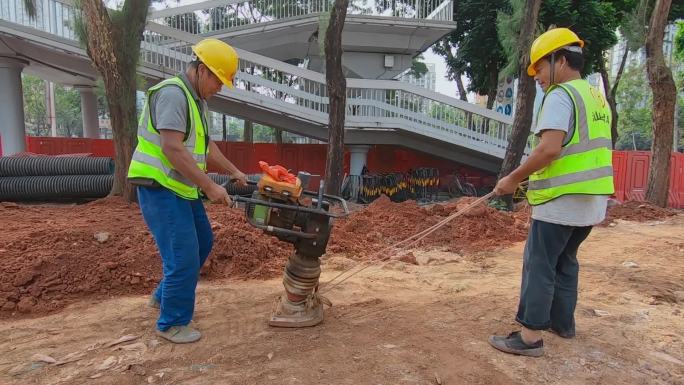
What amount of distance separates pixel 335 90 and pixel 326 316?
24.2 ft

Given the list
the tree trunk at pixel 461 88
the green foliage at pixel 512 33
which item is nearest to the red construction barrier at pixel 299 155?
the green foliage at pixel 512 33

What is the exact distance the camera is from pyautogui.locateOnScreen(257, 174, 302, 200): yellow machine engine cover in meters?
2.99

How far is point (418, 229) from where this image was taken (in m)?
7.26

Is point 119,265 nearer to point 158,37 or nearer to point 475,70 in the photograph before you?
point 158,37

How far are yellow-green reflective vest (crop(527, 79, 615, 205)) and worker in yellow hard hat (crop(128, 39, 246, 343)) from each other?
206 cm

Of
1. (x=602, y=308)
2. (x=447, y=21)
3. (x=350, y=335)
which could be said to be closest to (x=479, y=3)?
(x=447, y=21)

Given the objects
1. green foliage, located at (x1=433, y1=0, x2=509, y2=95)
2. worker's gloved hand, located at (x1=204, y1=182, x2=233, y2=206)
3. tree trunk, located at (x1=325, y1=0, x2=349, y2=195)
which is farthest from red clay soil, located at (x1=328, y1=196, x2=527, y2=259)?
green foliage, located at (x1=433, y1=0, x2=509, y2=95)

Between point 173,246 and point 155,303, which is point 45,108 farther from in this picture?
point 173,246

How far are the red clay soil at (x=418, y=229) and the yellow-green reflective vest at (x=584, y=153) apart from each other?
3071 mm

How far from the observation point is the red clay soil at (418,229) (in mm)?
6387

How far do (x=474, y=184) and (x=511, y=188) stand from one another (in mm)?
13578

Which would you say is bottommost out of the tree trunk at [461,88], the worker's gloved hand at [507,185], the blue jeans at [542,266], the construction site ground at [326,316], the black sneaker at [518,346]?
the construction site ground at [326,316]

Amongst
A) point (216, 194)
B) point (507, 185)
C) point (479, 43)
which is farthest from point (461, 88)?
point (216, 194)

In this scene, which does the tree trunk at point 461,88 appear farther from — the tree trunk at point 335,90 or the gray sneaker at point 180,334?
the gray sneaker at point 180,334
